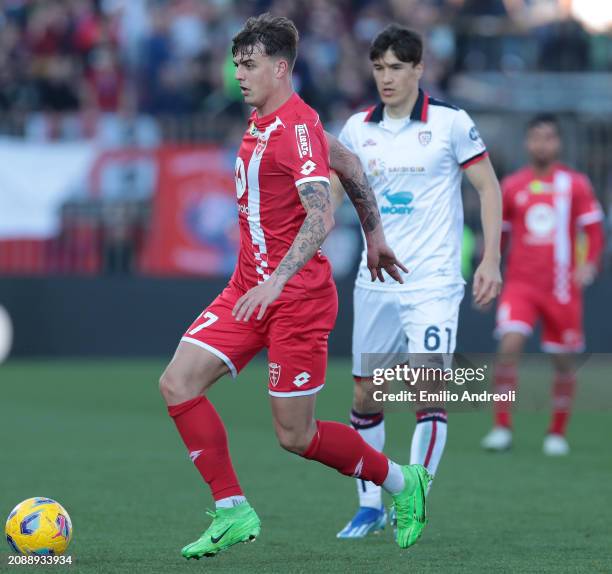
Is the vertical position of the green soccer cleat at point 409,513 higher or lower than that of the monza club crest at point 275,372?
lower

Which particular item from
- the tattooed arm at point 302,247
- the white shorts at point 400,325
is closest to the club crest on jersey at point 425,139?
the white shorts at point 400,325

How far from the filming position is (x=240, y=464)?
9.71 m

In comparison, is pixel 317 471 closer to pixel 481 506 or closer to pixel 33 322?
pixel 481 506

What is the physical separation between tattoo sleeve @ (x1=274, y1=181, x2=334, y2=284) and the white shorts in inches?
52.5

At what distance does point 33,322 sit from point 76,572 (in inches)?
481

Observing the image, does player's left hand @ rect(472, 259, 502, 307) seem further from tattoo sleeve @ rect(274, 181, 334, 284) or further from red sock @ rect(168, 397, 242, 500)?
red sock @ rect(168, 397, 242, 500)

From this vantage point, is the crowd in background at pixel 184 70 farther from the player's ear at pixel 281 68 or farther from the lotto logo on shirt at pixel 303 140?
the lotto logo on shirt at pixel 303 140

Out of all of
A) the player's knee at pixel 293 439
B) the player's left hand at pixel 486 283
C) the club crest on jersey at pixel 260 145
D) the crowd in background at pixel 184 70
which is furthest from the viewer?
the crowd in background at pixel 184 70

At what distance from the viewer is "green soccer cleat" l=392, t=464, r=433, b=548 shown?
21.2 ft

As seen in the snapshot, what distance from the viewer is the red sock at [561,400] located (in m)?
10.9

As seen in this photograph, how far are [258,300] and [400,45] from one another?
215 cm

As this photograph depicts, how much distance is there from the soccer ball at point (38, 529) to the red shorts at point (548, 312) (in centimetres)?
568

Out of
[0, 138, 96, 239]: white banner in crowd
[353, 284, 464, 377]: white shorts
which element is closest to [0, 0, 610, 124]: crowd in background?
[0, 138, 96, 239]: white banner in crowd

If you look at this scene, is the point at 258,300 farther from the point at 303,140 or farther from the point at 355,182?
the point at 355,182
